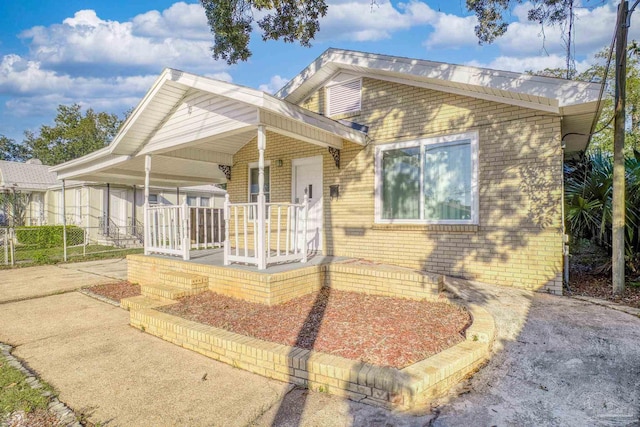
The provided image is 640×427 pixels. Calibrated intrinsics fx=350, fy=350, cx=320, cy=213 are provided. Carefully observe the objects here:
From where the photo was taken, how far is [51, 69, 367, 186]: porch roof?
18.1 feet

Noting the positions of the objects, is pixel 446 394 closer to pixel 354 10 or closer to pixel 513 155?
pixel 513 155

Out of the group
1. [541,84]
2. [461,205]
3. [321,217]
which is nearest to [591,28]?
[541,84]

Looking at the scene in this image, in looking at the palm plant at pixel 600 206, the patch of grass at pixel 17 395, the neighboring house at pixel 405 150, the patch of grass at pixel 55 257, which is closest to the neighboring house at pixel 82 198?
the patch of grass at pixel 55 257

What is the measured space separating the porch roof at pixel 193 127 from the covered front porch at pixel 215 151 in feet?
0.05

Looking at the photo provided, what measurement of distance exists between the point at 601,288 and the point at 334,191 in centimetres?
506

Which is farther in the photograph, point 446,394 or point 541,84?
point 541,84

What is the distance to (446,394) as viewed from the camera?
295 centimetres

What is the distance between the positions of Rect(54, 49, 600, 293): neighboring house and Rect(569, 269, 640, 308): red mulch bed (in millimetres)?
652

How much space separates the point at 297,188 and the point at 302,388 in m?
5.88

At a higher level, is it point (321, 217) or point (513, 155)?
point (513, 155)

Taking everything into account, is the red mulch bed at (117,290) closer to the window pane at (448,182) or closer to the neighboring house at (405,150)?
the neighboring house at (405,150)

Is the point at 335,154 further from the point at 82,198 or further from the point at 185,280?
the point at 82,198

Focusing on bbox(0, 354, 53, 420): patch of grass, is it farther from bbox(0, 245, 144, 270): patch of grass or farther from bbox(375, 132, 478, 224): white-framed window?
bbox(0, 245, 144, 270): patch of grass

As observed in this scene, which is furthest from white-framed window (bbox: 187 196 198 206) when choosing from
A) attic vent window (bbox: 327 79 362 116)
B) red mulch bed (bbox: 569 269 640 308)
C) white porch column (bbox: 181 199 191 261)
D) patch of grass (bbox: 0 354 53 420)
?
red mulch bed (bbox: 569 269 640 308)
